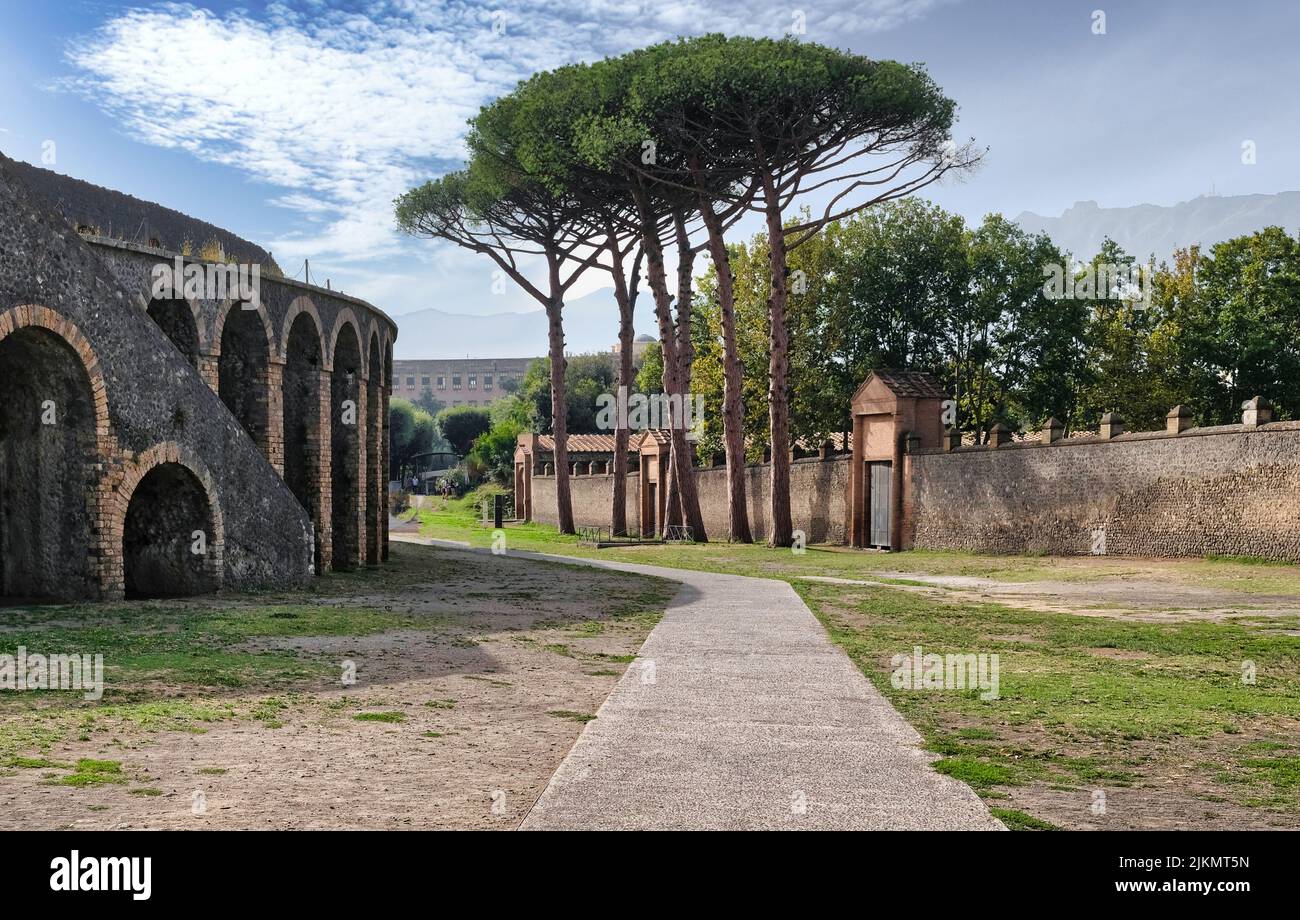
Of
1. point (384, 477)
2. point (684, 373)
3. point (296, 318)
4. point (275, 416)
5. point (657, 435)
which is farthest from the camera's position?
point (657, 435)

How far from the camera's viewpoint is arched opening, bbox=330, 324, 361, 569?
23.9 meters

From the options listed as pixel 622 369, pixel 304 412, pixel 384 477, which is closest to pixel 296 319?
pixel 304 412

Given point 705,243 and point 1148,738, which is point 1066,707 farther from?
point 705,243

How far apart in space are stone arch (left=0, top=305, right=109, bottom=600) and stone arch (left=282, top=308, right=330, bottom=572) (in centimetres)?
693

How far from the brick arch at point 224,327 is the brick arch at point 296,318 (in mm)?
254

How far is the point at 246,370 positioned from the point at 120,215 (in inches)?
199

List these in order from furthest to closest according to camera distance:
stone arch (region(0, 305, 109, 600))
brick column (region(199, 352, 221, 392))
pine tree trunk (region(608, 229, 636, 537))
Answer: pine tree trunk (region(608, 229, 636, 537)) < brick column (region(199, 352, 221, 392)) < stone arch (region(0, 305, 109, 600))

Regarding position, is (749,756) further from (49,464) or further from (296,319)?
(296,319)

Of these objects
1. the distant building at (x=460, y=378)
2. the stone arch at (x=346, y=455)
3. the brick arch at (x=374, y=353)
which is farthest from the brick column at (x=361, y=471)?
the distant building at (x=460, y=378)

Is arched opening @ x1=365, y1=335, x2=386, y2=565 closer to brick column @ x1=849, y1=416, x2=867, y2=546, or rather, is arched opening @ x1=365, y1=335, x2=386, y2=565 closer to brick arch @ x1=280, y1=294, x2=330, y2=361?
brick arch @ x1=280, y1=294, x2=330, y2=361

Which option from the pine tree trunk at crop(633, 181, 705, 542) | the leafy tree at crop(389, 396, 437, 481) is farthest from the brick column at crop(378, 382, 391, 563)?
the leafy tree at crop(389, 396, 437, 481)

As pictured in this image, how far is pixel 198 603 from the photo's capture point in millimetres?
15125

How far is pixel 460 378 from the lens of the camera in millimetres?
168750
